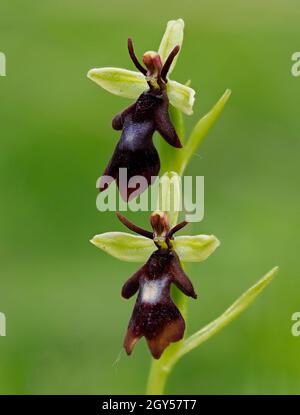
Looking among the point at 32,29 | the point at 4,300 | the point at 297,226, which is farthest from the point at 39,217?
the point at 32,29

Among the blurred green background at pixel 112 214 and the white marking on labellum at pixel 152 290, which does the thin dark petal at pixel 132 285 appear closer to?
the white marking on labellum at pixel 152 290

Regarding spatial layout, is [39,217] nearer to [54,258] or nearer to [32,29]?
[54,258]

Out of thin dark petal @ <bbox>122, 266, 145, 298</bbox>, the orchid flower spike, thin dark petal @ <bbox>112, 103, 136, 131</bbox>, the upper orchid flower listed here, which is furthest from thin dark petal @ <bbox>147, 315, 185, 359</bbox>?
the upper orchid flower

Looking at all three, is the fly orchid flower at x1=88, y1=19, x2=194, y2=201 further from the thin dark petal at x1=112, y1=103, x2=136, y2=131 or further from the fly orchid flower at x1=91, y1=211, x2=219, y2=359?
the fly orchid flower at x1=91, y1=211, x2=219, y2=359

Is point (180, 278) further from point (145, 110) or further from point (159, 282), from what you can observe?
point (145, 110)

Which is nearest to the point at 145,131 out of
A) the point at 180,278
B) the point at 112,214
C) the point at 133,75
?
the point at 133,75

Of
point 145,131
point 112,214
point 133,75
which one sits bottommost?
point 112,214
